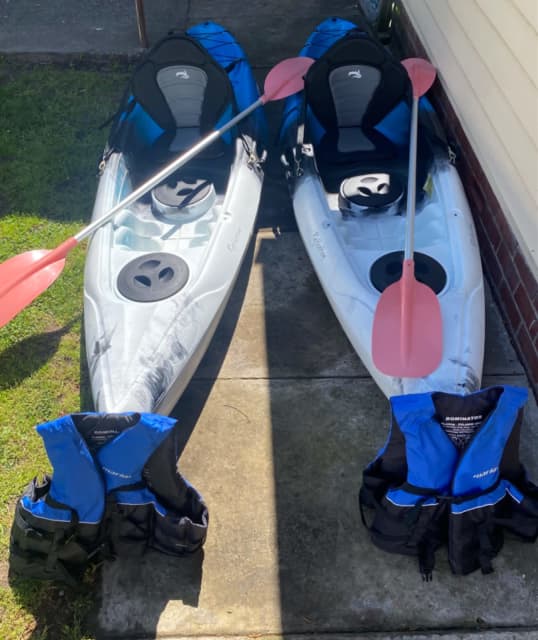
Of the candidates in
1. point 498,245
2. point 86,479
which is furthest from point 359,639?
point 498,245

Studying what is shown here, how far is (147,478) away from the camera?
2.81m

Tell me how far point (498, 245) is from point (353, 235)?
0.88 meters

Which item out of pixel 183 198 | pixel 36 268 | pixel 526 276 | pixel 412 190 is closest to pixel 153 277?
pixel 36 268

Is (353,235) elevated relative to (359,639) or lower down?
elevated

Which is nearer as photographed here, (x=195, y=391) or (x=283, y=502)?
(x=283, y=502)

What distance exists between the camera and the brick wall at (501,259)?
356 centimetres

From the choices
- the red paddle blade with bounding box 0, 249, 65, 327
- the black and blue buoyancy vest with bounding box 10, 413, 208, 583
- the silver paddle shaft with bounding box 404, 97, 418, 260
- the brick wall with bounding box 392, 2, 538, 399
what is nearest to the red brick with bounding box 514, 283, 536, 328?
the brick wall with bounding box 392, 2, 538, 399

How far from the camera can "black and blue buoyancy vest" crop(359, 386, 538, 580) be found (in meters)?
2.72

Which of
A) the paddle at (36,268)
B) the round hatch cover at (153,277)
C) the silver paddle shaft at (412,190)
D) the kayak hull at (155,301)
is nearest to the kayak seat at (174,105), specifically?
the kayak hull at (155,301)

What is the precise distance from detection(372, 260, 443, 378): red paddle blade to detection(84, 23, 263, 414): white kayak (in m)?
0.88

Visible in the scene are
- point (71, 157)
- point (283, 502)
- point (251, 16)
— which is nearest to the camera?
point (283, 502)

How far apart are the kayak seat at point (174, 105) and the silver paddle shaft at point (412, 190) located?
47.3 inches

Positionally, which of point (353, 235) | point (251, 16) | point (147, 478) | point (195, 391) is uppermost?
point (251, 16)

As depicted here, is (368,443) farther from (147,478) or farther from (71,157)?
(71,157)
